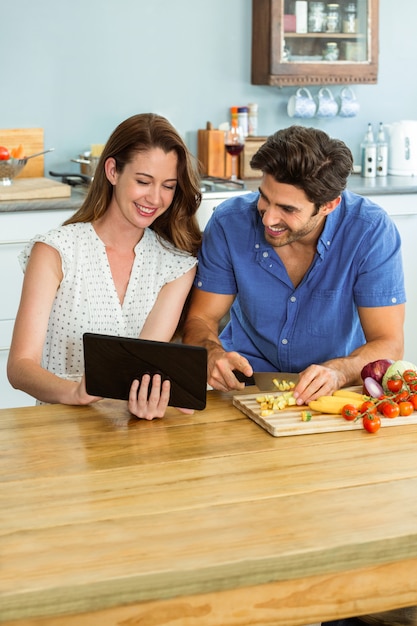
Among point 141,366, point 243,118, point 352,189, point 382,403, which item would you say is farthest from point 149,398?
point 243,118

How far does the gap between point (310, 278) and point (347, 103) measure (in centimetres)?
240

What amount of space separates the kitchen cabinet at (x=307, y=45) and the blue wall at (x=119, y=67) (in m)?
0.13

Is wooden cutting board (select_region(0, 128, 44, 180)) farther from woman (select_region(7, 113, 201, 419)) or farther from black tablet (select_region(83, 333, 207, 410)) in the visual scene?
black tablet (select_region(83, 333, 207, 410))

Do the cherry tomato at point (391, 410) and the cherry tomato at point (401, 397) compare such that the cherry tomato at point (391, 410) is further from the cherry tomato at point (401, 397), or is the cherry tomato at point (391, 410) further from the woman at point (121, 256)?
the woman at point (121, 256)

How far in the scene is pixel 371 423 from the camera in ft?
5.90

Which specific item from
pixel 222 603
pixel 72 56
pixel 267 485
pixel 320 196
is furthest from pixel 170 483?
pixel 72 56

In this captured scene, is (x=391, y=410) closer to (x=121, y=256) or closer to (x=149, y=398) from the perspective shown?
(x=149, y=398)

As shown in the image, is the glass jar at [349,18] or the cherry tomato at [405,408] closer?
the cherry tomato at [405,408]

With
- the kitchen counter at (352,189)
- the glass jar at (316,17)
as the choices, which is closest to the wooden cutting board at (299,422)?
the kitchen counter at (352,189)

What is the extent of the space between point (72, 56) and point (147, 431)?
276 cm

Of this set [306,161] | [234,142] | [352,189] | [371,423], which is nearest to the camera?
[371,423]

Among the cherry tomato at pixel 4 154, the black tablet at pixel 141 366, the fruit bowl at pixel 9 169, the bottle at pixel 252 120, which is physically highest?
the bottle at pixel 252 120

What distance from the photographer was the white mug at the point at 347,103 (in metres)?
4.61

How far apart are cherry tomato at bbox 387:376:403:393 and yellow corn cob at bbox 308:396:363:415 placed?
0.27 ft
